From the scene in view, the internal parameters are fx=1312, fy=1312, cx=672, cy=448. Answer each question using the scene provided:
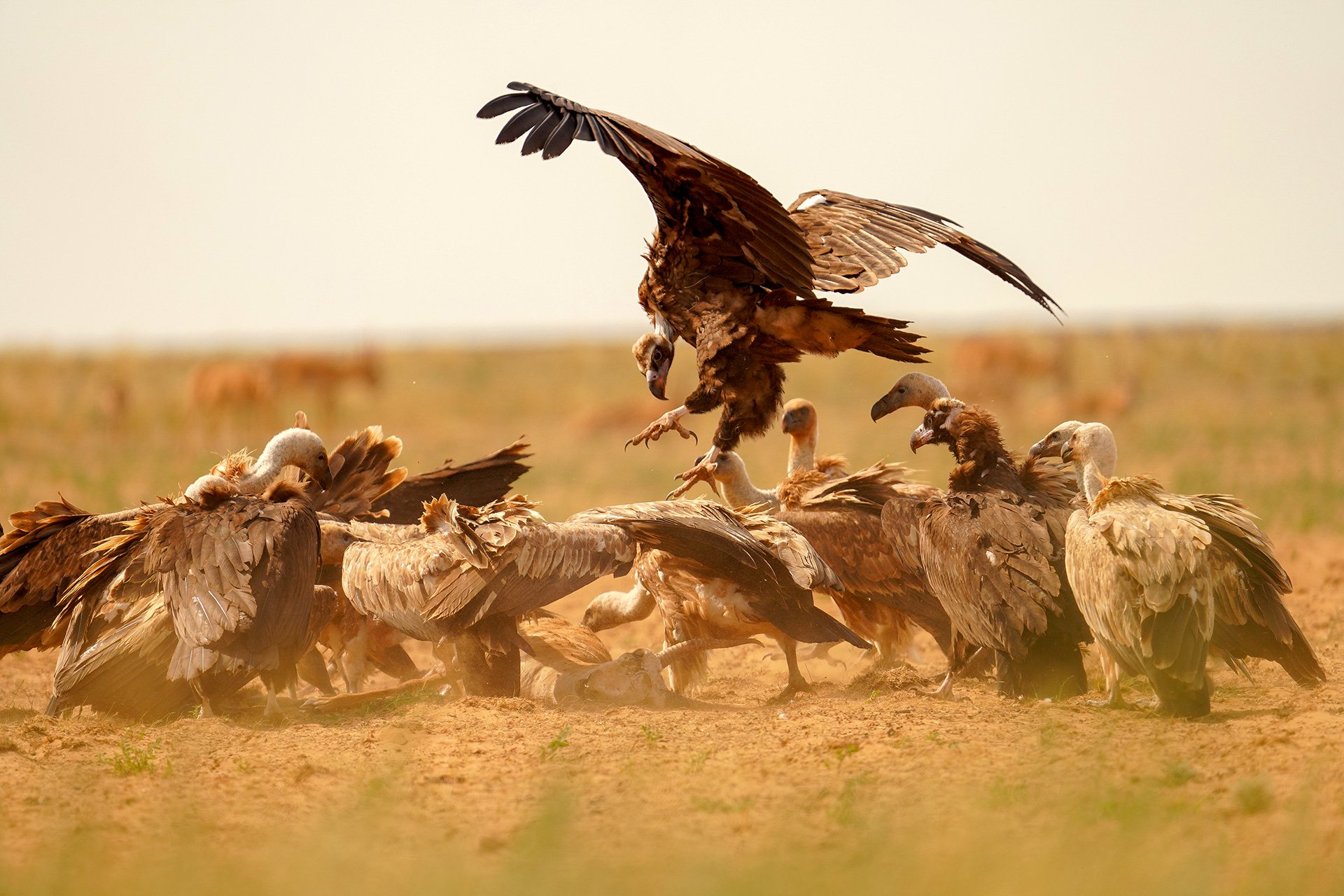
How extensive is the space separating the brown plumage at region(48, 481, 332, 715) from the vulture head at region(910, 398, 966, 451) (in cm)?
298

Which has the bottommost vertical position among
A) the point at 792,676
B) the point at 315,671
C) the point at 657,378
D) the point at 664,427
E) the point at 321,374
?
the point at 315,671

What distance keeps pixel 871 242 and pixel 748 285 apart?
0.84m

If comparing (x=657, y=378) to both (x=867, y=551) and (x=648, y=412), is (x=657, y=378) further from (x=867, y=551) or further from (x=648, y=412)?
(x=648, y=412)

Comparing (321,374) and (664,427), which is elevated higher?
(664,427)

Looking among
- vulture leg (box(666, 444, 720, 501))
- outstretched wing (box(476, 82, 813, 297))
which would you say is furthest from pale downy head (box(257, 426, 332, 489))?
outstretched wing (box(476, 82, 813, 297))

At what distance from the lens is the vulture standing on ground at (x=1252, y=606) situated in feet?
16.4

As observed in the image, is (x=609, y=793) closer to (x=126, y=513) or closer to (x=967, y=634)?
(x=967, y=634)

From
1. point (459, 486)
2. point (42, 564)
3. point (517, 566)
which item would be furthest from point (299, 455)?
point (517, 566)

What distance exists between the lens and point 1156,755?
4184mm

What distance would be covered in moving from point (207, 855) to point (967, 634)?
3.19 metres

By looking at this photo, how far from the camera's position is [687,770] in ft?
13.6

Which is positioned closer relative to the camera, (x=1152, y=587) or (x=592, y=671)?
(x=1152, y=587)

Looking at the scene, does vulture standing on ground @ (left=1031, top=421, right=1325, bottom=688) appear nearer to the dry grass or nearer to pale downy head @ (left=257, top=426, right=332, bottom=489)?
the dry grass

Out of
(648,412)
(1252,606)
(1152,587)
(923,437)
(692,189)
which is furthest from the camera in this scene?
(648,412)
